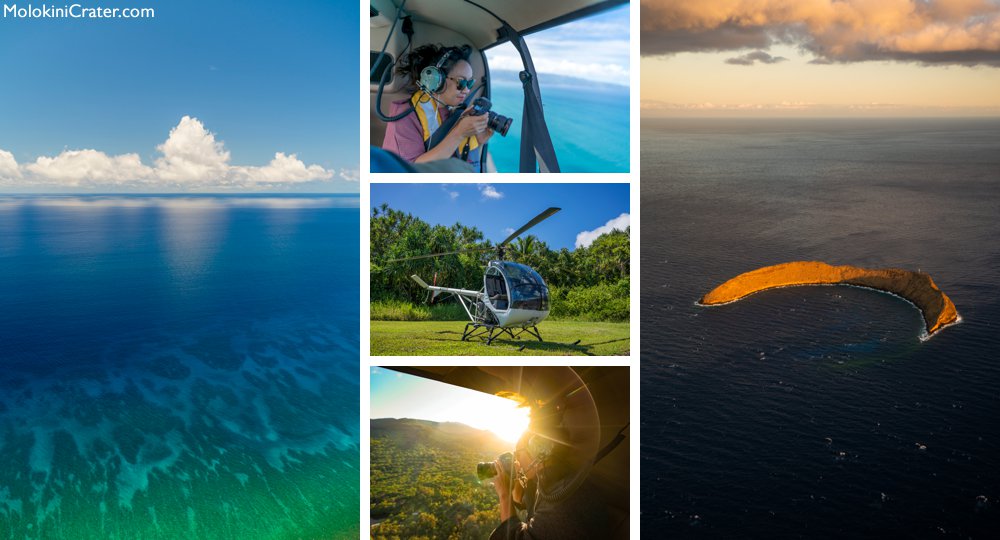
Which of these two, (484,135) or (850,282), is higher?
(484,135)

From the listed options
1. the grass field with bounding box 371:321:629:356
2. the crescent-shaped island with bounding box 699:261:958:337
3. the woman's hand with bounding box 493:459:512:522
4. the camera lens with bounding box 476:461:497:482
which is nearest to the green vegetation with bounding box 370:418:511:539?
the woman's hand with bounding box 493:459:512:522

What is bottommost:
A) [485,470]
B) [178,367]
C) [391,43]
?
[485,470]

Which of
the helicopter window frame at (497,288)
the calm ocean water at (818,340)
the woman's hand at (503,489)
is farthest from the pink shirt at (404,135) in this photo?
the woman's hand at (503,489)

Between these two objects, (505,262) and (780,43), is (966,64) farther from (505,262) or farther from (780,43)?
(505,262)

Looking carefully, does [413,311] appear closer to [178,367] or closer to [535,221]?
[535,221]

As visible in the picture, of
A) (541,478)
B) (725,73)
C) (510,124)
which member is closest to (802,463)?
(541,478)

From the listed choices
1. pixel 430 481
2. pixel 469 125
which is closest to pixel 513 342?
pixel 430 481
